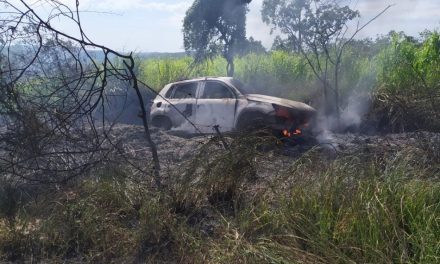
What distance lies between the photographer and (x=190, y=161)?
530 cm

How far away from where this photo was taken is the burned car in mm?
9211

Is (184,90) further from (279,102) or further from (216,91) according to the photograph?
(279,102)

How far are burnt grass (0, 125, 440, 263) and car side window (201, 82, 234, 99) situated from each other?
416cm

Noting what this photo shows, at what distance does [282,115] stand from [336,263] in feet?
18.8

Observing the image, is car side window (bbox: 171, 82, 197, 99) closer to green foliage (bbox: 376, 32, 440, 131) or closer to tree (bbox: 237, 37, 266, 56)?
green foliage (bbox: 376, 32, 440, 131)

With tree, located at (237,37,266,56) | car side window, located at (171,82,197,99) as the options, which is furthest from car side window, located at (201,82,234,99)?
tree, located at (237,37,266,56)

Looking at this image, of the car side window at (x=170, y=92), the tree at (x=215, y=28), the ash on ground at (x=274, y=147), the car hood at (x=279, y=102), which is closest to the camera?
the ash on ground at (x=274, y=147)

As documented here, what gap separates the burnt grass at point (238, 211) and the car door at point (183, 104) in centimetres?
468

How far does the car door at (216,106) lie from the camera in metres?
9.88

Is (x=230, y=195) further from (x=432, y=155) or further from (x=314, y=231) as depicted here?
(x=432, y=155)

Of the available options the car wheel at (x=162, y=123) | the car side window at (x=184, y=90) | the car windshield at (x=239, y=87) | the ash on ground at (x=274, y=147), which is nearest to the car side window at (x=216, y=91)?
the car windshield at (x=239, y=87)

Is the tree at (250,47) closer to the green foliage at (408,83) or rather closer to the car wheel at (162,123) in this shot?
the green foliage at (408,83)

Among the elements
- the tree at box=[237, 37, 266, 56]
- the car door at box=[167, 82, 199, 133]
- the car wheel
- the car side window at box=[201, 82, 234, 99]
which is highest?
the tree at box=[237, 37, 266, 56]

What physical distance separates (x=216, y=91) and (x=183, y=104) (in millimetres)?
891
